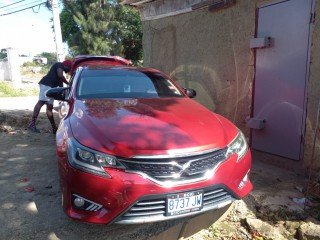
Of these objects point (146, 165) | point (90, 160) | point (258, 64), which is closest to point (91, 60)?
point (258, 64)

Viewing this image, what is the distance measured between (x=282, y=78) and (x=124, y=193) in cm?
324

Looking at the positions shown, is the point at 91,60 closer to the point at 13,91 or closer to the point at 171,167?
the point at 171,167

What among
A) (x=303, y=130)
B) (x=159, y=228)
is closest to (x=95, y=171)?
(x=159, y=228)

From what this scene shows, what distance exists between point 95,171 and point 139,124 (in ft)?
1.99

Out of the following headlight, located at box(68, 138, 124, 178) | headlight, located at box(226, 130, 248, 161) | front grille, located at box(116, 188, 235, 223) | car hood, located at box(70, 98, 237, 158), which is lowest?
front grille, located at box(116, 188, 235, 223)

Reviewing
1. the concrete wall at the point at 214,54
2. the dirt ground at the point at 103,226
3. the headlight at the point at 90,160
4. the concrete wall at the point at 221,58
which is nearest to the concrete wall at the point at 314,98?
the concrete wall at the point at 221,58

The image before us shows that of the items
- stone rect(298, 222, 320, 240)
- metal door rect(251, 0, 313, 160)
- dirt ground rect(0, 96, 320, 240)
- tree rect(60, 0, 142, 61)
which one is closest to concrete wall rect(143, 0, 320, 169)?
metal door rect(251, 0, 313, 160)

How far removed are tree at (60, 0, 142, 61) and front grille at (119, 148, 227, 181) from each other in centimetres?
2550

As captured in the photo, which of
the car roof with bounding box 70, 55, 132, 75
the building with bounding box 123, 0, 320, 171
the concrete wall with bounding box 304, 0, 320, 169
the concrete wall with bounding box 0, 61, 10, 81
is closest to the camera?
the concrete wall with bounding box 304, 0, 320, 169

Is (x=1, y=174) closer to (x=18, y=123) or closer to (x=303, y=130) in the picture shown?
(x=18, y=123)

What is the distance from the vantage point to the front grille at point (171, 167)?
2.39 meters

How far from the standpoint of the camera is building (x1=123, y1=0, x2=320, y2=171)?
421cm

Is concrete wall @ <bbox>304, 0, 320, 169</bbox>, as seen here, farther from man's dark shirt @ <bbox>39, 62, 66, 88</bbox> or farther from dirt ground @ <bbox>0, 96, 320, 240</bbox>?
man's dark shirt @ <bbox>39, 62, 66, 88</bbox>

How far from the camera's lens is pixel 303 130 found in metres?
4.32
